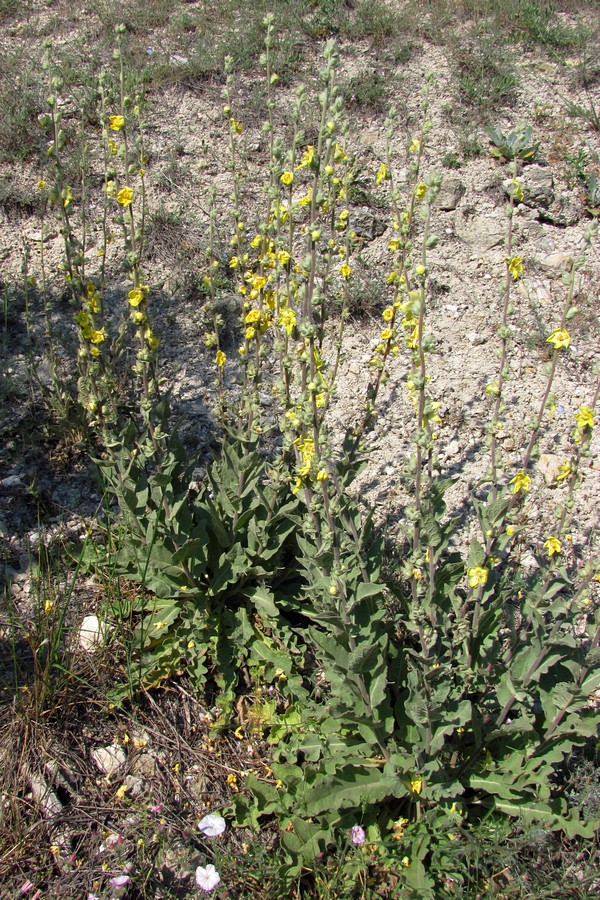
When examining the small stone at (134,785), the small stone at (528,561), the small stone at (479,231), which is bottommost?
the small stone at (134,785)

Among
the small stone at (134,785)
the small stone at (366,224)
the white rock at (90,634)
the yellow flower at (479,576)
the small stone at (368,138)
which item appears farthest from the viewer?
the small stone at (368,138)

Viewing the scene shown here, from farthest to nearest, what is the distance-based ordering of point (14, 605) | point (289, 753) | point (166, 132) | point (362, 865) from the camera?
point (166, 132)
point (14, 605)
point (289, 753)
point (362, 865)

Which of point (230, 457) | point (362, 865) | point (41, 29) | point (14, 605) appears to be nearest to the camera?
point (362, 865)

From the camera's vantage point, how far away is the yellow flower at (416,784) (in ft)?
8.41

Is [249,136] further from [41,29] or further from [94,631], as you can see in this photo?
[94,631]

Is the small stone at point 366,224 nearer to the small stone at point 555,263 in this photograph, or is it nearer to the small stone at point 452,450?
the small stone at point 555,263

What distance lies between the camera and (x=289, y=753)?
2836 millimetres

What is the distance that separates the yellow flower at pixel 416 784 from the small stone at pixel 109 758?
1.24 m

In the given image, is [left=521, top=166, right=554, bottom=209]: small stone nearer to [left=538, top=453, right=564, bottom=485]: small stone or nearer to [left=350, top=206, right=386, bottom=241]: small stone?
[left=350, top=206, right=386, bottom=241]: small stone

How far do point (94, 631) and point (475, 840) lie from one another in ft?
6.12

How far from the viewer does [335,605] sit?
102 inches

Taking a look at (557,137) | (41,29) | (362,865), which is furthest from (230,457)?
(41,29)

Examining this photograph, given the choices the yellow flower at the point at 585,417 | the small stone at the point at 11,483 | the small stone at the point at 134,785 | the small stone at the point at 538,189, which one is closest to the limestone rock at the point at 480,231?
the small stone at the point at 538,189

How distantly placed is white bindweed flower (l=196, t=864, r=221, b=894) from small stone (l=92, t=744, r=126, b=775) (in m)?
0.68
